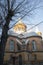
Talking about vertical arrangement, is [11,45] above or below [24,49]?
above

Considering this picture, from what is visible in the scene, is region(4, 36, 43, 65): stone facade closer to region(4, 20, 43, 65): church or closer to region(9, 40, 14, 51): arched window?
region(4, 20, 43, 65): church

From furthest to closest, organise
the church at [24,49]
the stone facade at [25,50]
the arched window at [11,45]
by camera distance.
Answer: the arched window at [11,45]
the stone facade at [25,50]
the church at [24,49]

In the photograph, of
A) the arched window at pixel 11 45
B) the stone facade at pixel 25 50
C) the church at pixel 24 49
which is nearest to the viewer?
the church at pixel 24 49

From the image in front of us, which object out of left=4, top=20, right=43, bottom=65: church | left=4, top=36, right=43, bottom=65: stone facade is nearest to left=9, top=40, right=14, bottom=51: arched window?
left=4, top=20, right=43, bottom=65: church

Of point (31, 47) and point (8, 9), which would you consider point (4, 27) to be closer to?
point (8, 9)

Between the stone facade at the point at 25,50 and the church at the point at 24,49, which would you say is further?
the stone facade at the point at 25,50

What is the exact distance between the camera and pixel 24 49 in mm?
33781

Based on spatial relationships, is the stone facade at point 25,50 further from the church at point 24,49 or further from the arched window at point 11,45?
the arched window at point 11,45

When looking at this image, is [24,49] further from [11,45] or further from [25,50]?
[11,45]

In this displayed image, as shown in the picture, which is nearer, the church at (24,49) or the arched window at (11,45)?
the church at (24,49)

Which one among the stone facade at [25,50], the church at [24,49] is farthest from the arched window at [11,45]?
the stone facade at [25,50]

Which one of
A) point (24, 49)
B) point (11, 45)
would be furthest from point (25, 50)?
point (11, 45)

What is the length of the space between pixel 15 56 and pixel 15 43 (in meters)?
3.09

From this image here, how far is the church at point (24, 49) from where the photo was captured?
108 feet
